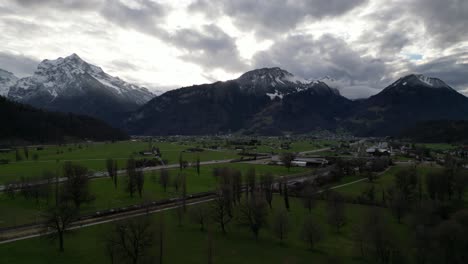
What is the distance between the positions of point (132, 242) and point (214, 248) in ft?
42.4

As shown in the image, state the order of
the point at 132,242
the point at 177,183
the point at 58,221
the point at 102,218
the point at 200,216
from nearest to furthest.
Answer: the point at 132,242 < the point at 58,221 < the point at 200,216 < the point at 102,218 < the point at 177,183

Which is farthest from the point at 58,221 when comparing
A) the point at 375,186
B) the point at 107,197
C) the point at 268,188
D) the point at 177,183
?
the point at 375,186

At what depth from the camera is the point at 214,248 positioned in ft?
162

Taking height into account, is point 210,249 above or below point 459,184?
below

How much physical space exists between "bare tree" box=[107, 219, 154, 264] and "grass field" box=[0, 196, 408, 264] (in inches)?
98.2

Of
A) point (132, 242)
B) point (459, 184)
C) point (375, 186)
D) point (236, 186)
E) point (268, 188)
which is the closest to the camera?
point (132, 242)

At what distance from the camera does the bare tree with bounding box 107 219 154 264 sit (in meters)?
42.6

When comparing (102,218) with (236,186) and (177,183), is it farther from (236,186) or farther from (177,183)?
(236,186)

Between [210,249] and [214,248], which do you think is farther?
[214,248]

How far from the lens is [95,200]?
251 feet

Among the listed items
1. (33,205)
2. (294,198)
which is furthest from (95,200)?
(294,198)

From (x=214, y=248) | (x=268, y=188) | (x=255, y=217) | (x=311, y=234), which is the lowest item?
(x=214, y=248)

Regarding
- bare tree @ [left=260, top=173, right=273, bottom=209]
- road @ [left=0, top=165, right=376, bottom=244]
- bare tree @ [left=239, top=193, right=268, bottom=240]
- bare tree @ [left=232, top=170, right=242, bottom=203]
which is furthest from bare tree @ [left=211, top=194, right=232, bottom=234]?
bare tree @ [left=260, top=173, right=273, bottom=209]

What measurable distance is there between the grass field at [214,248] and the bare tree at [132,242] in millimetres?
2494
